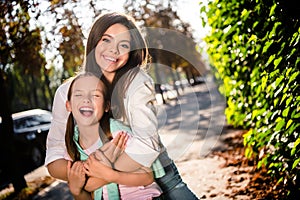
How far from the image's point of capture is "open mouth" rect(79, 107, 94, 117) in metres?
2.24

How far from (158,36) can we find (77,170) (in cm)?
3226

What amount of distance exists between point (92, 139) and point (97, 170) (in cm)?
26

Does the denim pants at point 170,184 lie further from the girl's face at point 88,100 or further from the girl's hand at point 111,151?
the girl's face at point 88,100

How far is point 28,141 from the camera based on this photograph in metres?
10.7

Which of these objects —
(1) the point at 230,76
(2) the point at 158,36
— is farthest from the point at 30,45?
(2) the point at 158,36

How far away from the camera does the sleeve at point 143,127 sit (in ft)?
6.98

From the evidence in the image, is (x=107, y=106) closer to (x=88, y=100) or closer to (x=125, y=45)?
(x=88, y=100)

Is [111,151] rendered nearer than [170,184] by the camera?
Yes

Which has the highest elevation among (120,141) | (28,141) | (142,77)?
(142,77)

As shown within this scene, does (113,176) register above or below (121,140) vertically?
below

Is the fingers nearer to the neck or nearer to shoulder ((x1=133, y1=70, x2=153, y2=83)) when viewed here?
the neck

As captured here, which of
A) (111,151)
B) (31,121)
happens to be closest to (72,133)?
(111,151)

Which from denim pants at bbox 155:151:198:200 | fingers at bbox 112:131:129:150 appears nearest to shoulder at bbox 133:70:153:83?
fingers at bbox 112:131:129:150

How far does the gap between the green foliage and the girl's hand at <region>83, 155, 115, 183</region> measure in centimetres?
168
